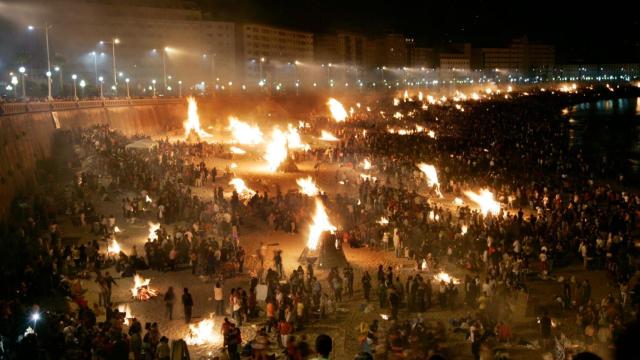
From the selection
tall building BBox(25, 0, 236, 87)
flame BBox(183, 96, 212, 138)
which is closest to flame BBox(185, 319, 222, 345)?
flame BBox(183, 96, 212, 138)

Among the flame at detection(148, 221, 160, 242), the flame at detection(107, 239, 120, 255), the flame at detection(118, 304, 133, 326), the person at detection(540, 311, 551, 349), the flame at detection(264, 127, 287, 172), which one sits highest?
the flame at detection(264, 127, 287, 172)

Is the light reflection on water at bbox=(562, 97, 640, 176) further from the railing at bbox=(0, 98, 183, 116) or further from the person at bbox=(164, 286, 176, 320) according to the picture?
the person at bbox=(164, 286, 176, 320)

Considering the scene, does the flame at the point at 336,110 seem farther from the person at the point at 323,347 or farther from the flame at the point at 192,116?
the person at the point at 323,347

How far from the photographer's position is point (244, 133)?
2007 inches

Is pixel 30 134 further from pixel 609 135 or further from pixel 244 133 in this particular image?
pixel 609 135

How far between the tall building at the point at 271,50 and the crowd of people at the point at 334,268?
268ft

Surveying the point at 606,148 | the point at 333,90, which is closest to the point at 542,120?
the point at 606,148

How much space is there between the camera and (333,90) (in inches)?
3703

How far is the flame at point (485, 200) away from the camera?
26.8 metres

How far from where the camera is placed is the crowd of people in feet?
41.6

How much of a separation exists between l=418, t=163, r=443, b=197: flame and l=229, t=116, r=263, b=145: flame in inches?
572

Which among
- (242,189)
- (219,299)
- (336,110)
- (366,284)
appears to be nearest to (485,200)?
(242,189)

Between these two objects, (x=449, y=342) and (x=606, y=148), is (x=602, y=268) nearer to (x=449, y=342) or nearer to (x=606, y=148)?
(x=449, y=342)

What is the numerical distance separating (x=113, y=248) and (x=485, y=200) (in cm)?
1639
